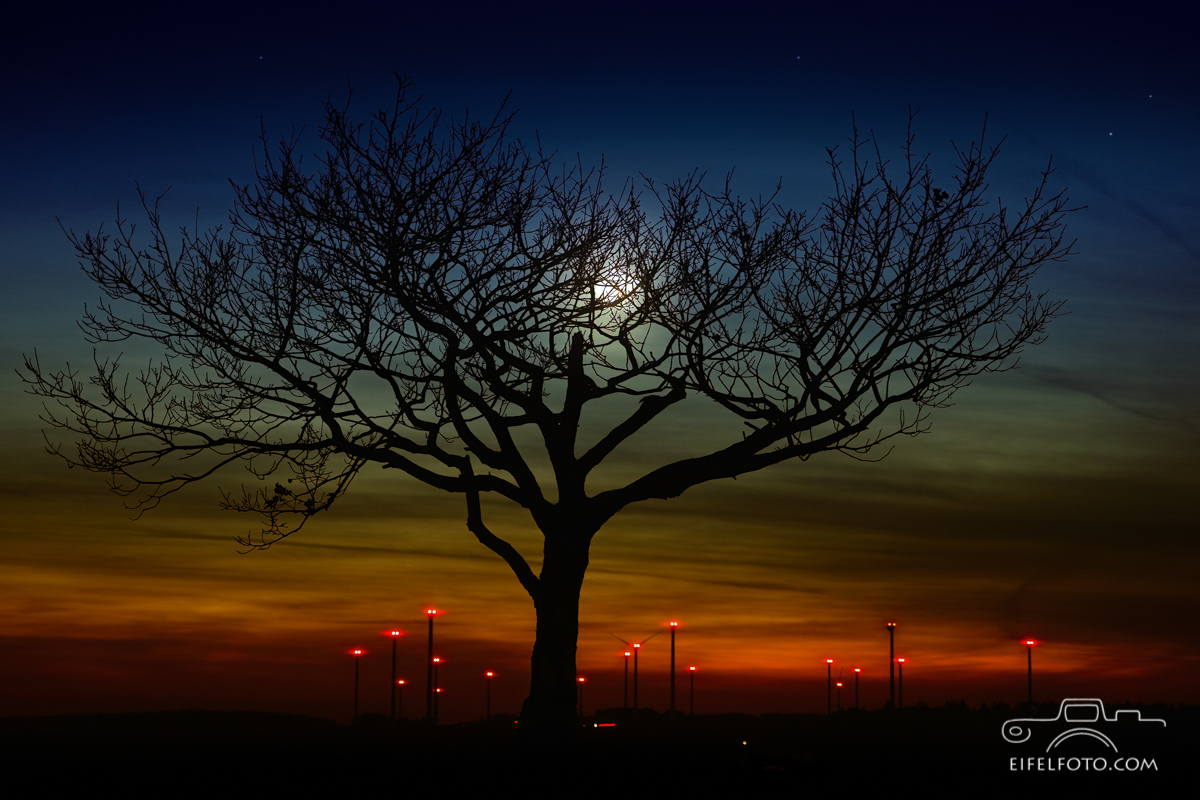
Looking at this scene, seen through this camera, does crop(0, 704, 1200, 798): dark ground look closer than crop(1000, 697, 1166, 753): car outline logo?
Yes

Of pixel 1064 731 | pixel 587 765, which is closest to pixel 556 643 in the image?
pixel 587 765

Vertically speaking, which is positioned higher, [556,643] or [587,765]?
[556,643]

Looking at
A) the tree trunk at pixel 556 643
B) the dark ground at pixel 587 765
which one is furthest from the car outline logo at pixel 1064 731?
the tree trunk at pixel 556 643

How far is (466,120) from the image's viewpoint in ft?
58.9

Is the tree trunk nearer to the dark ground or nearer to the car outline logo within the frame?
the dark ground

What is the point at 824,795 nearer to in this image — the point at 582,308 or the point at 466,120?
the point at 582,308

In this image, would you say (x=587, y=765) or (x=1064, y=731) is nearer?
(x=587, y=765)

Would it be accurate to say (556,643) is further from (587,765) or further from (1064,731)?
(1064,731)

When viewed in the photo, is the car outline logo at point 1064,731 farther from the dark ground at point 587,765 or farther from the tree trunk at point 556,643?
the tree trunk at point 556,643

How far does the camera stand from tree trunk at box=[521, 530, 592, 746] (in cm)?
1747

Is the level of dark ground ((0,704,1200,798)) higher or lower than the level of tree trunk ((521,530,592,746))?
lower

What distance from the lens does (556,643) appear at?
701 inches

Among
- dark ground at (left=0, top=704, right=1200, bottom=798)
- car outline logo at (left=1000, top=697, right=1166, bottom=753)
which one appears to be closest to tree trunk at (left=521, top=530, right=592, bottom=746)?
dark ground at (left=0, top=704, right=1200, bottom=798)

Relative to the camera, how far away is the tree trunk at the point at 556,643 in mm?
17469
